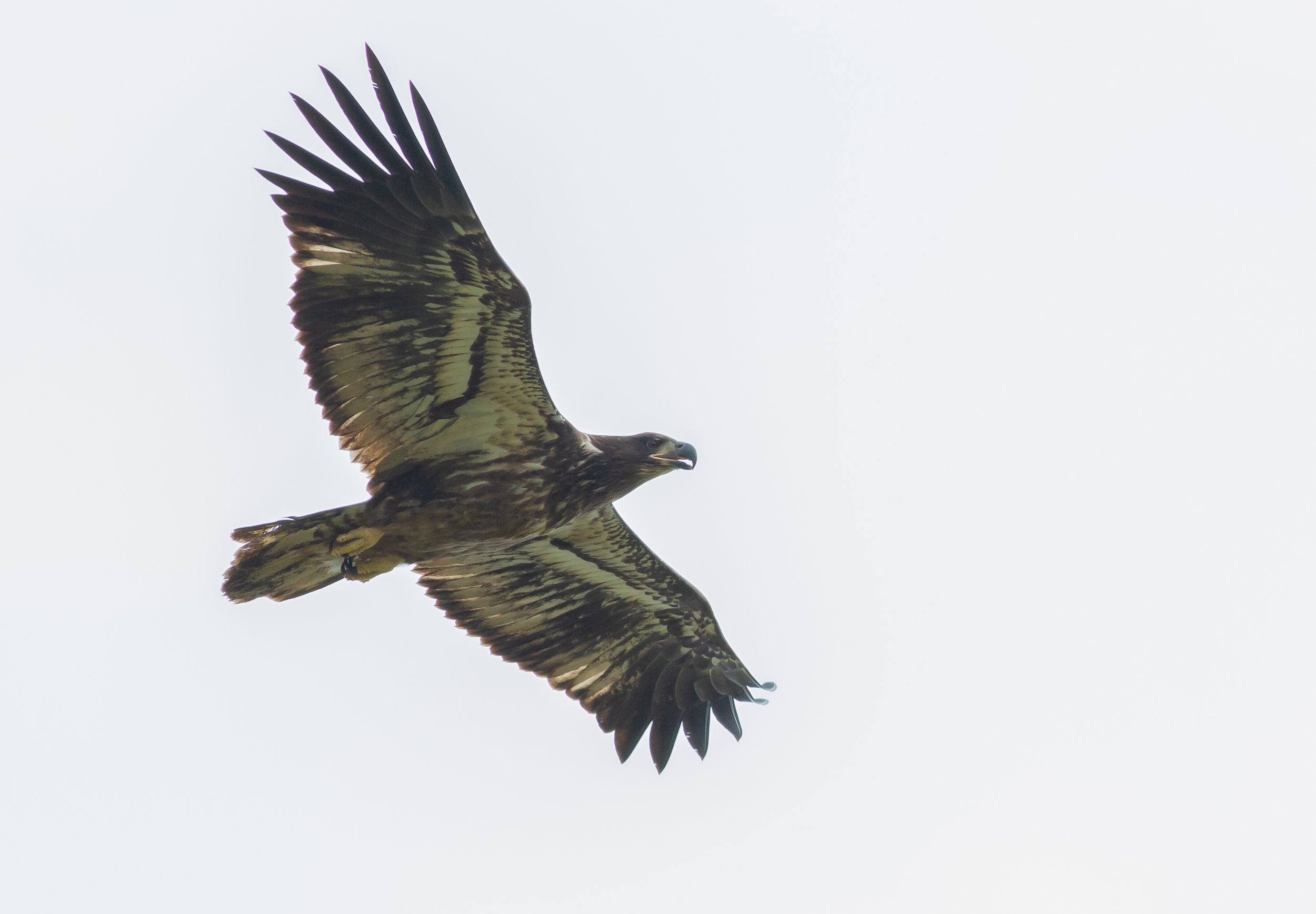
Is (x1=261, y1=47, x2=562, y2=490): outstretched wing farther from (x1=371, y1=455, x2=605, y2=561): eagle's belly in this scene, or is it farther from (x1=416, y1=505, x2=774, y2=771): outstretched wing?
(x1=416, y1=505, x2=774, y2=771): outstretched wing

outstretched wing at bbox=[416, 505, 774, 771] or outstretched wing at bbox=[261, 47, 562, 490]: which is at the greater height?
outstretched wing at bbox=[261, 47, 562, 490]

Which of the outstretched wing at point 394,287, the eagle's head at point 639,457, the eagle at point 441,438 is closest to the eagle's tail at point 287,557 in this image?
the eagle at point 441,438

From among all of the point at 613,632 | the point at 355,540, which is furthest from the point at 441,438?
the point at 613,632

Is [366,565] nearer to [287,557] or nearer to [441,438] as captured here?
[287,557]

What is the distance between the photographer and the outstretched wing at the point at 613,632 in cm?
1441

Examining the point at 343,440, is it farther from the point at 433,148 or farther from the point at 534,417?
the point at 433,148

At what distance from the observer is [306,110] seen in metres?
11.1

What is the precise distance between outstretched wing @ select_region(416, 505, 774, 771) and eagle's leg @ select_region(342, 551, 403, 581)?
1628 millimetres

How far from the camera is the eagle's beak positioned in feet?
41.9

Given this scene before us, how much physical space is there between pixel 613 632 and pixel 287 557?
3.83 metres

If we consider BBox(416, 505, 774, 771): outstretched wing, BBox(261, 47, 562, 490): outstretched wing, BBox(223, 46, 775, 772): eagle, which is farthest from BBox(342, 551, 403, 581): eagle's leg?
BBox(416, 505, 774, 771): outstretched wing

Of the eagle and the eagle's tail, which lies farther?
the eagle's tail

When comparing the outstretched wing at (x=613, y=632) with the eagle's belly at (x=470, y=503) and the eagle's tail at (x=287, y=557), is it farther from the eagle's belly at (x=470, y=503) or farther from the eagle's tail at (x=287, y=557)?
the eagle's tail at (x=287, y=557)

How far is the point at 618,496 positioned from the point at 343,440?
2296 mm
